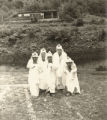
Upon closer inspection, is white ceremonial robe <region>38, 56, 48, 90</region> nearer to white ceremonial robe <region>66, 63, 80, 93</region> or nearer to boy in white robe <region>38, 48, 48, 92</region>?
boy in white robe <region>38, 48, 48, 92</region>

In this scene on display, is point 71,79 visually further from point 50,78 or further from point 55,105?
point 55,105

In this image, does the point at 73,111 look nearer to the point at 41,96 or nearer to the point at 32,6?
the point at 41,96

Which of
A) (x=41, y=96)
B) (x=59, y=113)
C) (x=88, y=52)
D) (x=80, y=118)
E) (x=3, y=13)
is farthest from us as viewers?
(x=3, y=13)

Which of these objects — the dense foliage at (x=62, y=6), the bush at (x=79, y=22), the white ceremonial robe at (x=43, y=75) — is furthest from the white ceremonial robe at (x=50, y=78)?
the bush at (x=79, y=22)

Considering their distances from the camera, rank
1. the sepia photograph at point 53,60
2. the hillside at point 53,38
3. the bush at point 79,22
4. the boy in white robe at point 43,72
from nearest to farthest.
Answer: the sepia photograph at point 53,60
the boy in white robe at point 43,72
the hillside at point 53,38
the bush at point 79,22

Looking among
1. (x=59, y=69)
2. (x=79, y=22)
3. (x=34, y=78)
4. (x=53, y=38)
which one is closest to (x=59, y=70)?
(x=59, y=69)

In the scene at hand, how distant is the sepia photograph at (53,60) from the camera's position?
6348 millimetres

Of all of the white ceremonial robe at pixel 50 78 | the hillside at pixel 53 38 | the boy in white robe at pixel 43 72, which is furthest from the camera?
the hillside at pixel 53 38

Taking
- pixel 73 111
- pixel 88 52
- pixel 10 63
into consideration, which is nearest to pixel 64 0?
pixel 88 52

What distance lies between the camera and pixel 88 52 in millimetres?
18000

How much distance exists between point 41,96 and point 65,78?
755mm

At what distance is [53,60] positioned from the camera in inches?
294

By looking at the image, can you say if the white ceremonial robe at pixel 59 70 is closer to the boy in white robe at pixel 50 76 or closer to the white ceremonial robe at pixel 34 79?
the boy in white robe at pixel 50 76

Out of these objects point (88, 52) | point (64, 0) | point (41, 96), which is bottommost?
point (88, 52)
